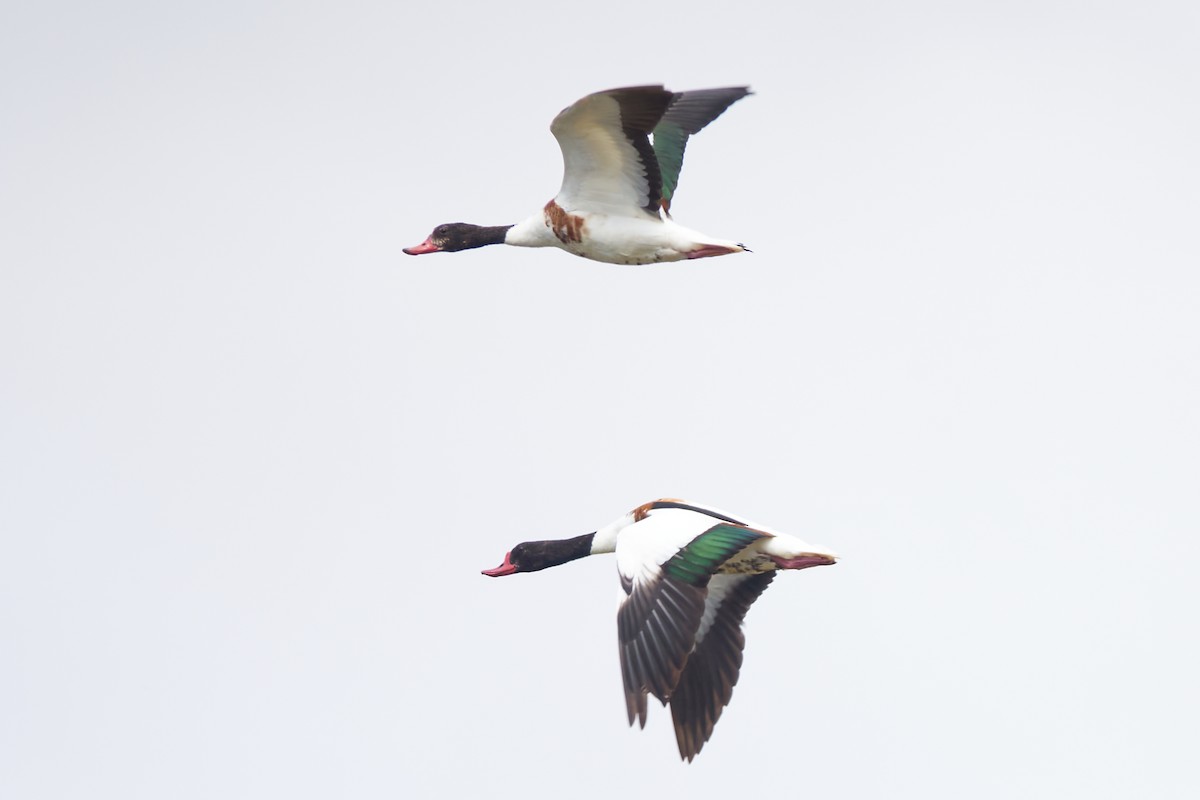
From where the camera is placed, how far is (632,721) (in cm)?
1736

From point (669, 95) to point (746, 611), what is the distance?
4.35m

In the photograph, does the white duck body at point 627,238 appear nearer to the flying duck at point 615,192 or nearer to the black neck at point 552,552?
the flying duck at point 615,192

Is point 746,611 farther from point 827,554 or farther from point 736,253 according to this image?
point 736,253

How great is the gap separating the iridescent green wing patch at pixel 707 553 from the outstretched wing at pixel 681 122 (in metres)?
4.04

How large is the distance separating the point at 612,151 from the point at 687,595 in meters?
4.01

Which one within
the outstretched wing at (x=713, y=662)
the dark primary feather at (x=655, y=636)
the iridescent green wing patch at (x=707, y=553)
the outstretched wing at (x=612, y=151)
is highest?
the outstretched wing at (x=612, y=151)

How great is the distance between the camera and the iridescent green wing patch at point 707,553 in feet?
60.4

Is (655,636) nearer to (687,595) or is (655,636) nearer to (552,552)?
(687,595)

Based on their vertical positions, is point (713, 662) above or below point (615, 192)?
below

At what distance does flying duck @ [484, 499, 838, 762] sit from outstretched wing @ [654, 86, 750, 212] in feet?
10.8

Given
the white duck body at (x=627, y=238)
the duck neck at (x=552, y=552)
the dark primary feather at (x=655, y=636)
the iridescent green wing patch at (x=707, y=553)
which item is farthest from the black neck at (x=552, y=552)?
the dark primary feather at (x=655, y=636)

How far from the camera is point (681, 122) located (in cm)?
2247

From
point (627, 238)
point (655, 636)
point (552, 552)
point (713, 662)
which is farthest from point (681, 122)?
point (655, 636)

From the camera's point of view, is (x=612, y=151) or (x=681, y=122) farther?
(x=681, y=122)
